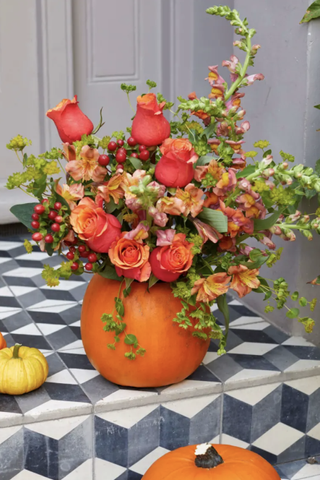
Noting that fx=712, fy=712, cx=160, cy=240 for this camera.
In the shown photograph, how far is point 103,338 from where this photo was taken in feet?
4.68

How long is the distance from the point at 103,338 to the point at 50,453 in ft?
0.81

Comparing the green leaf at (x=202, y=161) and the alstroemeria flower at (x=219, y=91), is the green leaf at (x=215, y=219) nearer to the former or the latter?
the green leaf at (x=202, y=161)

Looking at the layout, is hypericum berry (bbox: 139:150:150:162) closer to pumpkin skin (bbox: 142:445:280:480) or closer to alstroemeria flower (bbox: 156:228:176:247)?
alstroemeria flower (bbox: 156:228:176:247)

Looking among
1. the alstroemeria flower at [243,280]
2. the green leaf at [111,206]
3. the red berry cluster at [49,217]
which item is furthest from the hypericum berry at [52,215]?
the alstroemeria flower at [243,280]

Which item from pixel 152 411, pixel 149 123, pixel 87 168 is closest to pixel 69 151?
pixel 87 168

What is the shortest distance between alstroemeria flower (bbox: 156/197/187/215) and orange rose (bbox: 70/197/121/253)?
0.11m

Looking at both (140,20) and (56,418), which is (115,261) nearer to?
(56,418)

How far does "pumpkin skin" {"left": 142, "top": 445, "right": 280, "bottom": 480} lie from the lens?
1.26 m

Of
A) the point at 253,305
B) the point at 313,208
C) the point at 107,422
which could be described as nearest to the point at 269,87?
the point at 313,208

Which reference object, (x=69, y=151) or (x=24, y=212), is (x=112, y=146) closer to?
(x=69, y=151)

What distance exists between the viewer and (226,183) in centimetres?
127

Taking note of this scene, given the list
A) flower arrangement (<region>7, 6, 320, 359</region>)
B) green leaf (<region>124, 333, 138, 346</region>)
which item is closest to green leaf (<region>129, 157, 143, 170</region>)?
flower arrangement (<region>7, 6, 320, 359</region>)

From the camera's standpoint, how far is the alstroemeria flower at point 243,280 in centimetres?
134

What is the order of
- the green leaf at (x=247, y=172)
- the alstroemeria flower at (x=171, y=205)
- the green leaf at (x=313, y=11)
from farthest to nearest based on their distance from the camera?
the green leaf at (x=313, y=11) < the green leaf at (x=247, y=172) < the alstroemeria flower at (x=171, y=205)
